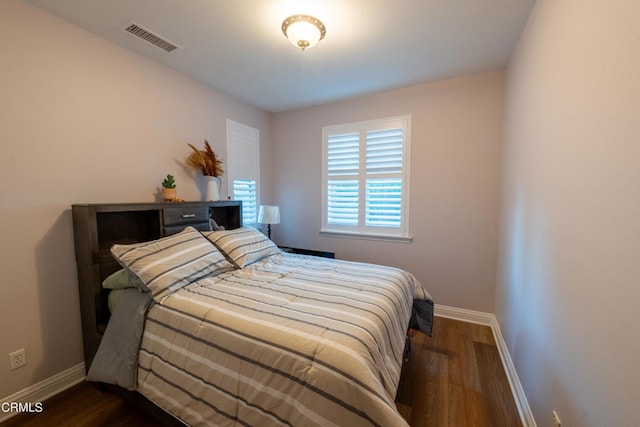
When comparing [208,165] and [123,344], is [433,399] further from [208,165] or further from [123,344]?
[208,165]

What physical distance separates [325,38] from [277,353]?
2.25 meters

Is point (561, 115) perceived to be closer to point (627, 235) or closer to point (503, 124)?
point (627, 235)

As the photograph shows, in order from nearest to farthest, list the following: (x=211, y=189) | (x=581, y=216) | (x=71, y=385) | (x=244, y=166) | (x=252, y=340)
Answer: (x=581, y=216)
(x=252, y=340)
(x=71, y=385)
(x=211, y=189)
(x=244, y=166)

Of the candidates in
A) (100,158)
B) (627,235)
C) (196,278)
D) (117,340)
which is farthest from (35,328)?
(627,235)

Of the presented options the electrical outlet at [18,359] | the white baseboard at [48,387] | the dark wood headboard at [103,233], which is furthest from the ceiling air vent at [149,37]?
the white baseboard at [48,387]

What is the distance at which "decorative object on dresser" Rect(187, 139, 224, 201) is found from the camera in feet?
8.89

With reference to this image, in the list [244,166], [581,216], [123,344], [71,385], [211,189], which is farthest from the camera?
[244,166]

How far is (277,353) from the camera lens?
3.67ft

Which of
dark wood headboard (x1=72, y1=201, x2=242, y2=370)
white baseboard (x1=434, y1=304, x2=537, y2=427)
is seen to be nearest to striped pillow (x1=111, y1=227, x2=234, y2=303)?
dark wood headboard (x1=72, y1=201, x2=242, y2=370)

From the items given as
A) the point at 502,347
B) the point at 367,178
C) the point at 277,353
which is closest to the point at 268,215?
the point at 367,178

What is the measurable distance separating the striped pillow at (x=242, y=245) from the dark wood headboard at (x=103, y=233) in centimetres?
32

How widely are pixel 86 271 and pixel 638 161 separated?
289 centimetres

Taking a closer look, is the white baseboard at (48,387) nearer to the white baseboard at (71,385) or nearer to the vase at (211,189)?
the white baseboard at (71,385)

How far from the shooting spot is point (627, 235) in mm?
774
